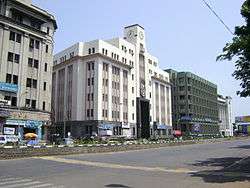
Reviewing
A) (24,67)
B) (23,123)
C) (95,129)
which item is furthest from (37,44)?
(95,129)

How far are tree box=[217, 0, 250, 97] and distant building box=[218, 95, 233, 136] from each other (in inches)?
5563

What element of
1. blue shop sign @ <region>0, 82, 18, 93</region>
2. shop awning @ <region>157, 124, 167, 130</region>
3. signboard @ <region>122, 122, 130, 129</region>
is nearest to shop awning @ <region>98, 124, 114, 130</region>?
signboard @ <region>122, 122, 130, 129</region>

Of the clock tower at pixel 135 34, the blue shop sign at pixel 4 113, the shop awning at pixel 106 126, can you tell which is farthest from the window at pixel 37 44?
the clock tower at pixel 135 34

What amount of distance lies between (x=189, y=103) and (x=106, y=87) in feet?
171

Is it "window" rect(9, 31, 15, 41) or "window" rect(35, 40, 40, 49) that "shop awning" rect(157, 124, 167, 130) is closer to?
"window" rect(35, 40, 40, 49)

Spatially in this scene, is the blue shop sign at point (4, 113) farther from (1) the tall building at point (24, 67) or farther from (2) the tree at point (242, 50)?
(2) the tree at point (242, 50)

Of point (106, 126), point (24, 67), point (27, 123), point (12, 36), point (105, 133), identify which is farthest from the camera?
point (106, 126)

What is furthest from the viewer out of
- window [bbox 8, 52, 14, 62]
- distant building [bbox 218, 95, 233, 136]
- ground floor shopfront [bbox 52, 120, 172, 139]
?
distant building [bbox 218, 95, 233, 136]

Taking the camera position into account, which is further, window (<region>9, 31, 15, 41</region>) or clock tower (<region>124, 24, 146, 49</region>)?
clock tower (<region>124, 24, 146, 49</region>)

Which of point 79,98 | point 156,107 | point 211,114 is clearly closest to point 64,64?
point 79,98

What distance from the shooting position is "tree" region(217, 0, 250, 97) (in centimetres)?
1614

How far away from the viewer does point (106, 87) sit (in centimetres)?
7469

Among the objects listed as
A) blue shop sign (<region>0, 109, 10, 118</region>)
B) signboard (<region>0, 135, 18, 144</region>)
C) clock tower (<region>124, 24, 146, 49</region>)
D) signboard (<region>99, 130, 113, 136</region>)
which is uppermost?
clock tower (<region>124, 24, 146, 49</region>)

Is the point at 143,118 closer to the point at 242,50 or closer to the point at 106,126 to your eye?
the point at 106,126
